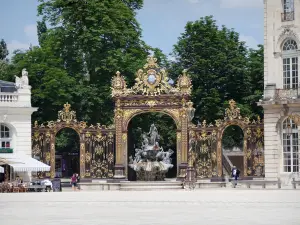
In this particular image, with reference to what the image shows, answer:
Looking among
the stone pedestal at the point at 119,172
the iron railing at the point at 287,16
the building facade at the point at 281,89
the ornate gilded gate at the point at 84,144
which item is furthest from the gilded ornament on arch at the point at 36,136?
the iron railing at the point at 287,16

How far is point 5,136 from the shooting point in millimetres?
52969

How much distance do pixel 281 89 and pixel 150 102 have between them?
7786 mm

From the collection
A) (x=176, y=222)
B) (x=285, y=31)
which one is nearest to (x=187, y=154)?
(x=285, y=31)

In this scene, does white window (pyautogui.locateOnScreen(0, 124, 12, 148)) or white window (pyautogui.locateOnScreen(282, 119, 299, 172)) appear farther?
white window (pyautogui.locateOnScreen(0, 124, 12, 148))

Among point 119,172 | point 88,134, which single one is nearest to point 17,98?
point 88,134

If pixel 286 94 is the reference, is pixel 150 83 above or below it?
above

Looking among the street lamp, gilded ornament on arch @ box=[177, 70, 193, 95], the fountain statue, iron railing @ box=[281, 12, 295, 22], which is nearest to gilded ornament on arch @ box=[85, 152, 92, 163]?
the fountain statue

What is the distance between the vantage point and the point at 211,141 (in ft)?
176

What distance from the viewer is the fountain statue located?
5428 centimetres

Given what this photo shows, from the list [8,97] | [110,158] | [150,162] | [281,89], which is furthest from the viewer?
[150,162]

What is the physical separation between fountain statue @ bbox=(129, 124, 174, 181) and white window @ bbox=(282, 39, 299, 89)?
8.70 m

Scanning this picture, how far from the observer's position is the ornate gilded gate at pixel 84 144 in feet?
176

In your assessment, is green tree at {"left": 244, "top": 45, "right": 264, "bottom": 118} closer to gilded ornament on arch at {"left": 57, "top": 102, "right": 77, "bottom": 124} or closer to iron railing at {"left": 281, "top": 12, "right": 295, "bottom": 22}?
iron railing at {"left": 281, "top": 12, "right": 295, "bottom": 22}

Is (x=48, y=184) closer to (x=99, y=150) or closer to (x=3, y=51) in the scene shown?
(x=99, y=150)
